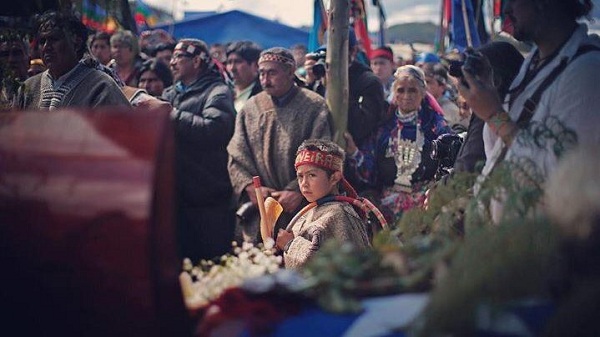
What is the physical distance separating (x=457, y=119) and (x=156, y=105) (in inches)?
115

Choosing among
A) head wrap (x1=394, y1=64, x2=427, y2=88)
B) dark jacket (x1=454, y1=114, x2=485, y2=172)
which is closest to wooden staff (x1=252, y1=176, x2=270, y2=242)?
head wrap (x1=394, y1=64, x2=427, y2=88)

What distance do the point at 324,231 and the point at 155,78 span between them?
2839 mm

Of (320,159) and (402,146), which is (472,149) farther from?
(402,146)

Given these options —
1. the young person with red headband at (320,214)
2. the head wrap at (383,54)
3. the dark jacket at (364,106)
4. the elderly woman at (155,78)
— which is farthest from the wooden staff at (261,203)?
the head wrap at (383,54)

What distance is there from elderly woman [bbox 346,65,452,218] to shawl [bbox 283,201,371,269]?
120 cm

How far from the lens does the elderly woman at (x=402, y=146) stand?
543 centimetres

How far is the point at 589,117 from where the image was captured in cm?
261

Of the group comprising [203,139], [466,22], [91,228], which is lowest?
[203,139]

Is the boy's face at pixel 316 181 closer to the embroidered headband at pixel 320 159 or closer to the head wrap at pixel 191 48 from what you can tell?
the embroidered headband at pixel 320 159

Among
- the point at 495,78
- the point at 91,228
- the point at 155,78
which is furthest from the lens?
the point at 155,78

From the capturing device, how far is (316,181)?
434 cm

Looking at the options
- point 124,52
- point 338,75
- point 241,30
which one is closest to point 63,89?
point 338,75

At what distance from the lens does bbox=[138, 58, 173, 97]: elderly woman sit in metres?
6.36

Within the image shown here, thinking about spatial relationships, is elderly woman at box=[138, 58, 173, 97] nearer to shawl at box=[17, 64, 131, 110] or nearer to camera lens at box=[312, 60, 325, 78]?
camera lens at box=[312, 60, 325, 78]
